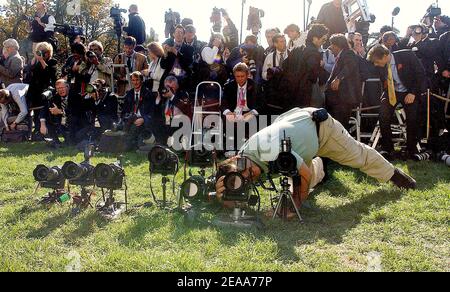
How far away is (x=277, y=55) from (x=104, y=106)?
12.3 ft

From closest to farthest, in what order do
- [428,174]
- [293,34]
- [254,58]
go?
[428,174] → [293,34] → [254,58]

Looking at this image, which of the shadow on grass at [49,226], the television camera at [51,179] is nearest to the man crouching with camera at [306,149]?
the shadow on grass at [49,226]

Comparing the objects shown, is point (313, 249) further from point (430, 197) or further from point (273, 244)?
point (430, 197)

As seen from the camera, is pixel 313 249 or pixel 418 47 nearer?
pixel 313 249

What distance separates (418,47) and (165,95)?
4.73 metres

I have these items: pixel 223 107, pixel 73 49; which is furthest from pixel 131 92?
pixel 223 107

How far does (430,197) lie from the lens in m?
5.06

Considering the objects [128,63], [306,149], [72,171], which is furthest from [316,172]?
[128,63]

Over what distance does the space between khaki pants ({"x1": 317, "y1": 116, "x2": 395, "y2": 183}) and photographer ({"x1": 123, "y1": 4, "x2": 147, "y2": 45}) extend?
7.20m

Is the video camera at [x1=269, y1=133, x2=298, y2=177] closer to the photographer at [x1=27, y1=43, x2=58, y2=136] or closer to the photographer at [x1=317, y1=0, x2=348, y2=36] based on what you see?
the photographer at [x1=317, y1=0, x2=348, y2=36]

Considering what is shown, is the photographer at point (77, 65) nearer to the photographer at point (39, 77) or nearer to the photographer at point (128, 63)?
the photographer at point (39, 77)

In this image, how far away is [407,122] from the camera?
7070 mm

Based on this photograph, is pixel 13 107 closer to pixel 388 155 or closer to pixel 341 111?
pixel 341 111

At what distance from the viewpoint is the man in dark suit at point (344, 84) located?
6.89 meters
